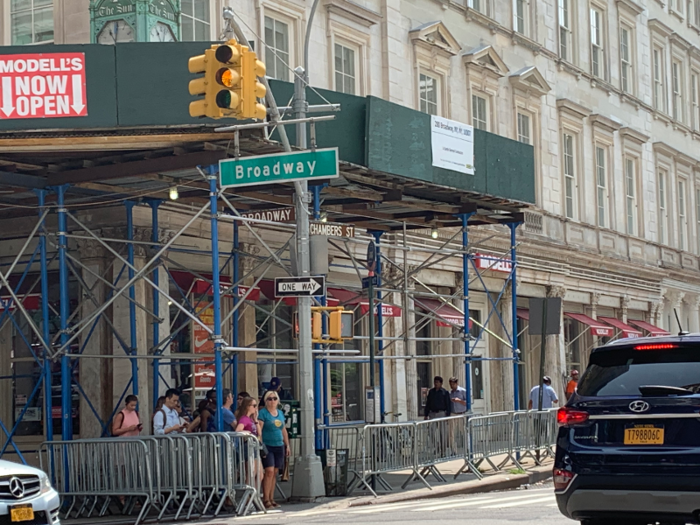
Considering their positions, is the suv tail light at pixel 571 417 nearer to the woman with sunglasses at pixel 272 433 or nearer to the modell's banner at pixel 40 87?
the woman with sunglasses at pixel 272 433

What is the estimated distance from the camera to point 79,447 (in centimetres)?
1627

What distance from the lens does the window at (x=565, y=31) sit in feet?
120

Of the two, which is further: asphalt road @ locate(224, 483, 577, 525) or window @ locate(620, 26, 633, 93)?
window @ locate(620, 26, 633, 93)

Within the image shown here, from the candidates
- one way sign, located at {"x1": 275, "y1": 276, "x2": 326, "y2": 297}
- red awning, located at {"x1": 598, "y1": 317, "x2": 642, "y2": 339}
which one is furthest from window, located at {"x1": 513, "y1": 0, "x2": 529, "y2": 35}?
one way sign, located at {"x1": 275, "y1": 276, "x2": 326, "y2": 297}

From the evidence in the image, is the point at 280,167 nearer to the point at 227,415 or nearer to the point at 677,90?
the point at 227,415

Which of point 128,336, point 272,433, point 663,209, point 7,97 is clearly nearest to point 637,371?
point 272,433

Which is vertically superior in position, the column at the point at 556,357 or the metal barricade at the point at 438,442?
the column at the point at 556,357

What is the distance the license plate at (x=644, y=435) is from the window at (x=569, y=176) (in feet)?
87.7

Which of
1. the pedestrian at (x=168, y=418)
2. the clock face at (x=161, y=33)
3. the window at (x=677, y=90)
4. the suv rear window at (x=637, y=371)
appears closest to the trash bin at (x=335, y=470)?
the pedestrian at (x=168, y=418)

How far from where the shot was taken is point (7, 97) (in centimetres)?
1579

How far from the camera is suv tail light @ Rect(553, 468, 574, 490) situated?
376 inches

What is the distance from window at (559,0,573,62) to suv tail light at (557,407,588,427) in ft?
91.8

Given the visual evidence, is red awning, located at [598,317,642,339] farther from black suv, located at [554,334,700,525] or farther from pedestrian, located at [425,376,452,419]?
black suv, located at [554,334,700,525]

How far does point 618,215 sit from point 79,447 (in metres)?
26.5
